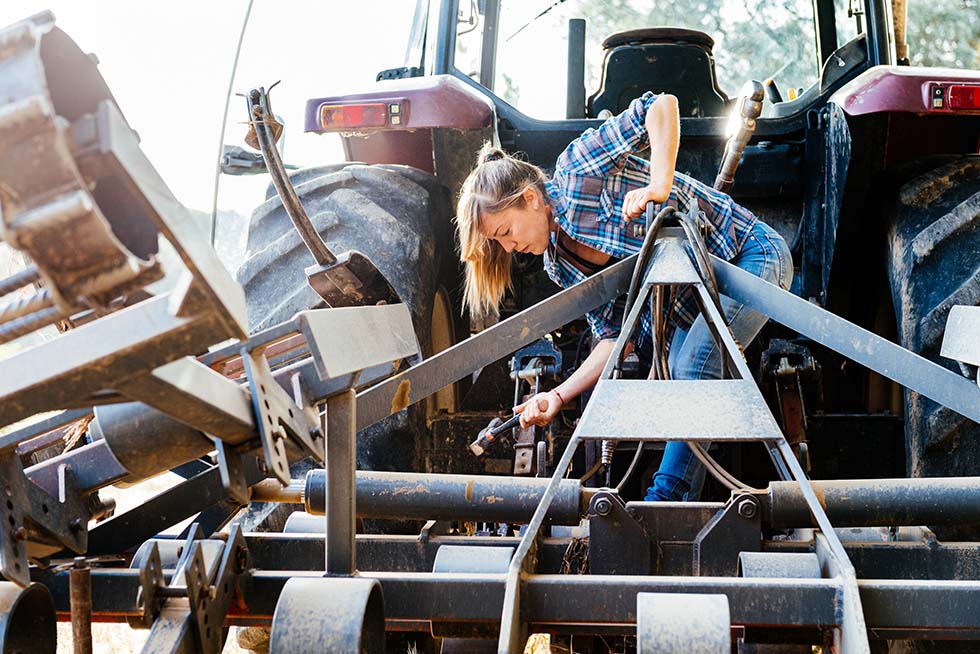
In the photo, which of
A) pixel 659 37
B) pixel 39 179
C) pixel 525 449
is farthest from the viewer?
pixel 659 37

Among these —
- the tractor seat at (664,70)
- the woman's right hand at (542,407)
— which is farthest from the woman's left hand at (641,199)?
the tractor seat at (664,70)

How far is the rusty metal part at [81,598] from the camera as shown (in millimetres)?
1628

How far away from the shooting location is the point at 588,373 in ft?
7.55

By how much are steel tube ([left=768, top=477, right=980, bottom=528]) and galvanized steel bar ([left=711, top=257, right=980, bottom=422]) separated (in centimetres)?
11

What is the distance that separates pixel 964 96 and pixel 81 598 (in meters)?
1.80

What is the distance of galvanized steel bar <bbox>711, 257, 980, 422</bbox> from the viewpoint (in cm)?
176

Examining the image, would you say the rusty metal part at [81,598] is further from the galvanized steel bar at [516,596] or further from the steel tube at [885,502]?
the steel tube at [885,502]

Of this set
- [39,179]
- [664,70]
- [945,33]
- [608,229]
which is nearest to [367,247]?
[608,229]

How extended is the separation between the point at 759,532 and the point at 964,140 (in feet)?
3.91

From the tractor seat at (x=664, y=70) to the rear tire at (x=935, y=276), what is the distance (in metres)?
0.81

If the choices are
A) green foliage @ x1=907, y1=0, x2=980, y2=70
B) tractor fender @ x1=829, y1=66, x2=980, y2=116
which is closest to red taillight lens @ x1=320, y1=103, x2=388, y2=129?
tractor fender @ x1=829, y1=66, x2=980, y2=116

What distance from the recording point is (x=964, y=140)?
2.56 meters

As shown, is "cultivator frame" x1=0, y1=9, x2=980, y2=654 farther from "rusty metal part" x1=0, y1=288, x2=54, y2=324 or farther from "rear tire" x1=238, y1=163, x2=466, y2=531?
"rear tire" x1=238, y1=163, x2=466, y2=531

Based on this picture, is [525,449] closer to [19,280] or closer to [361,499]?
[361,499]
